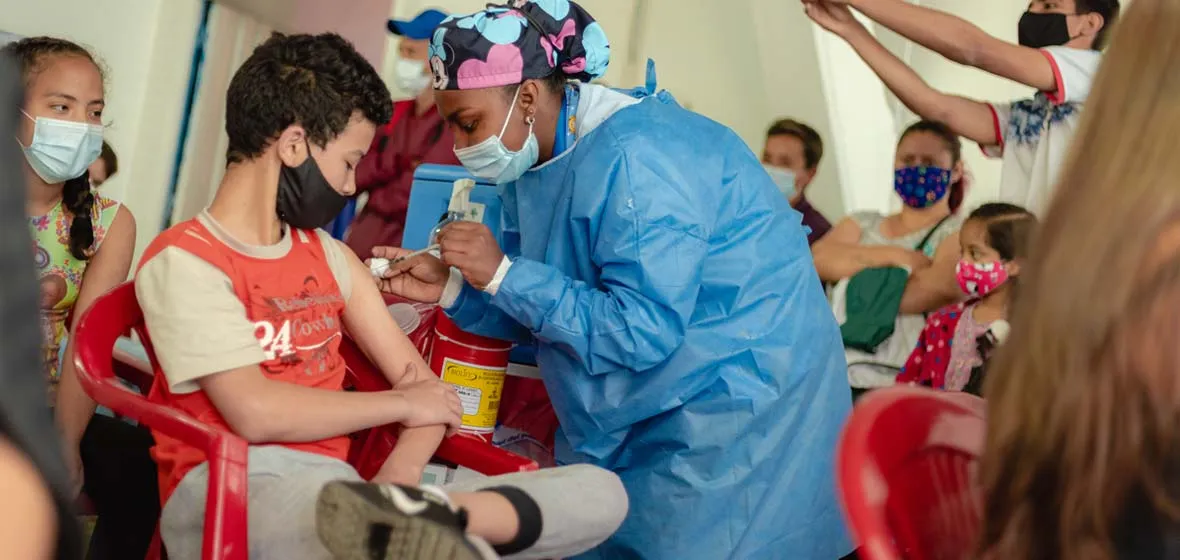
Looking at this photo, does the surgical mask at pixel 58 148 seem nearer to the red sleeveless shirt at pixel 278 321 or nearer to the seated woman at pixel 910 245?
the red sleeveless shirt at pixel 278 321

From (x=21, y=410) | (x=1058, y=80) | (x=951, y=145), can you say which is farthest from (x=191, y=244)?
(x=951, y=145)

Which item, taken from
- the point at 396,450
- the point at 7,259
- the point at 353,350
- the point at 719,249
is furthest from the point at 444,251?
the point at 7,259

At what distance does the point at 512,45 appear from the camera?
1951 millimetres

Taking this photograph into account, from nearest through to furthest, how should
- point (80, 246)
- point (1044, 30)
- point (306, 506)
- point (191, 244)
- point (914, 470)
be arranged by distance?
point (914, 470), point (306, 506), point (191, 244), point (80, 246), point (1044, 30)

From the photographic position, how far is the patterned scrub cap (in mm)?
1947

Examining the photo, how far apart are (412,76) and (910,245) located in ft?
Result: 5.75

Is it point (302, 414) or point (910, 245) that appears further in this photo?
point (910, 245)

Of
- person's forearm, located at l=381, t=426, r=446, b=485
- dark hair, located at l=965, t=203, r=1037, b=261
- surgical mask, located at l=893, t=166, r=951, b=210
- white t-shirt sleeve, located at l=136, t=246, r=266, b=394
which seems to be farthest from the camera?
surgical mask, located at l=893, t=166, r=951, b=210

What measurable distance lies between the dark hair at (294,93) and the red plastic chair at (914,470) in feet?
3.10

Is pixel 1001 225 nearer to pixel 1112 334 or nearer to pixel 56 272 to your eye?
pixel 1112 334

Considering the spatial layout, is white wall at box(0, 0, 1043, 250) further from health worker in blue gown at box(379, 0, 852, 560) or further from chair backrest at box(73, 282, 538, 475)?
chair backrest at box(73, 282, 538, 475)

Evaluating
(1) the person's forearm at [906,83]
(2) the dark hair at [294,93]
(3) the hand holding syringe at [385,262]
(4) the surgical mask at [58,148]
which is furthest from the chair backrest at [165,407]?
(1) the person's forearm at [906,83]

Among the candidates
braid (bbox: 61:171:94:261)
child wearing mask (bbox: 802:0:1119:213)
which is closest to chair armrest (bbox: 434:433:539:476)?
braid (bbox: 61:171:94:261)

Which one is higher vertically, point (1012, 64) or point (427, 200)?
point (1012, 64)
